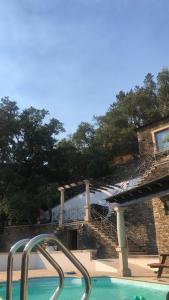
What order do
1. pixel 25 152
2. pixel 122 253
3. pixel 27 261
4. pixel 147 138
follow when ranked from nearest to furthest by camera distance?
pixel 27 261, pixel 122 253, pixel 147 138, pixel 25 152

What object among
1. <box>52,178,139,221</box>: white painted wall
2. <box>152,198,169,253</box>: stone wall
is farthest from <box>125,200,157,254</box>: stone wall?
<box>152,198,169,253</box>: stone wall

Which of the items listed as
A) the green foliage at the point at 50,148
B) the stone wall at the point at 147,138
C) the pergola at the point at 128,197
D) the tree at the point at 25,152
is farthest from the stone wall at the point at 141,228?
the tree at the point at 25,152

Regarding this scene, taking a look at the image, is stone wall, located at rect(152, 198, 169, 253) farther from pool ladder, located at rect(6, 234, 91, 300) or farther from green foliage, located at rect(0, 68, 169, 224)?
green foliage, located at rect(0, 68, 169, 224)

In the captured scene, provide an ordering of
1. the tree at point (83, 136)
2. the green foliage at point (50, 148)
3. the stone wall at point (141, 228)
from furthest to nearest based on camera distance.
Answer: the tree at point (83, 136)
the green foliage at point (50, 148)
the stone wall at point (141, 228)

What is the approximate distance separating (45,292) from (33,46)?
8.82 metres

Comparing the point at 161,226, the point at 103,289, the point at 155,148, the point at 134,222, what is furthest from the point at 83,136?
the point at 103,289

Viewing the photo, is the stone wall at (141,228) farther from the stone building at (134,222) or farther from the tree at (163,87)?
the tree at (163,87)

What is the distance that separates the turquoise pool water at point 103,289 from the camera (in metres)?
10.0

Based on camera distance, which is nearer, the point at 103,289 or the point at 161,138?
the point at 103,289

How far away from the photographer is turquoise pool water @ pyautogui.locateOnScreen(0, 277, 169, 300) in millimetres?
10039

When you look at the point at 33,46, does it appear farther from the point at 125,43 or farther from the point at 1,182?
the point at 1,182

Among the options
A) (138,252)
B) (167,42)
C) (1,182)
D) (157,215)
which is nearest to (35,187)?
(1,182)

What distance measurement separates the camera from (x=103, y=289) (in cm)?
1184

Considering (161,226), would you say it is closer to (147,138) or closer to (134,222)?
(134,222)
